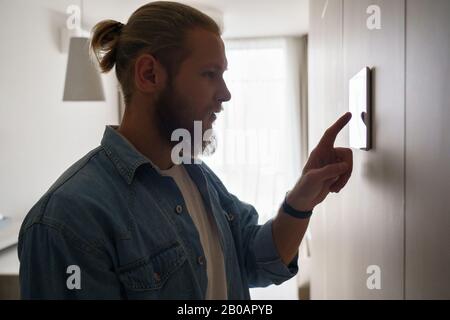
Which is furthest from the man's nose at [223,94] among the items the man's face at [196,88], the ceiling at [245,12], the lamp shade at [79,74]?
the ceiling at [245,12]

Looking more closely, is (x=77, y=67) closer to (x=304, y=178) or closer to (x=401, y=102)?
(x=304, y=178)

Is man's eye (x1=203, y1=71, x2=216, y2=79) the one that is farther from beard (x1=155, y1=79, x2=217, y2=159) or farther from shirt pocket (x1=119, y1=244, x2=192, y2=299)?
shirt pocket (x1=119, y1=244, x2=192, y2=299)

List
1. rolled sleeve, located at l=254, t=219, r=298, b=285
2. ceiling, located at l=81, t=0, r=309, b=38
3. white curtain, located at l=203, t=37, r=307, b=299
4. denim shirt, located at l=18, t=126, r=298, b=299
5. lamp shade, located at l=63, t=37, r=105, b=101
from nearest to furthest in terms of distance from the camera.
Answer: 1. denim shirt, located at l=18, t=126, r=298, b=299
2. rolled sleeve, located at l=254, t=219, r=298, b=285
3. lamp shade, located at l=63, t=37, r=105, b=101
4. ceiling, located at l=81, t=0, r=309, b=38
5. white curtain, located at l=203, t=37, r=307, b=299

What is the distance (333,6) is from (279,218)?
73 cm

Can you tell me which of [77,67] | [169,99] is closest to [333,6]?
[169,99]

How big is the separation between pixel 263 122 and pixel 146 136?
2.92 metres

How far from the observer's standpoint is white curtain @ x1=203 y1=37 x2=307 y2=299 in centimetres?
343

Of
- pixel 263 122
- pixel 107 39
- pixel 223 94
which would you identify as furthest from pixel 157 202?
pixel 263 122

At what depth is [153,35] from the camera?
2.05 ft

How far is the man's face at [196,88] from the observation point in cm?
62

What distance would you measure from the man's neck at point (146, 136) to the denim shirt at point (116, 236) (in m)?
0.03

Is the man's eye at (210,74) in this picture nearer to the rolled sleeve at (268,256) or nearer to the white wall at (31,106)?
the rolled sleeve at (268,256)

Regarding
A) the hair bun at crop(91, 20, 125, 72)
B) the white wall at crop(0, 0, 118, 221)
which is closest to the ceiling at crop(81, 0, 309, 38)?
the white wall at crop(0, 0, 118, 221)
